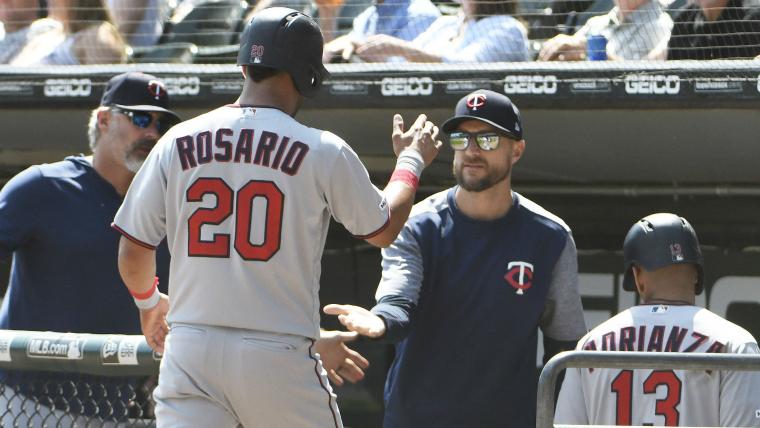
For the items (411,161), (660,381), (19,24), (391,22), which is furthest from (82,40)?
(660,381)

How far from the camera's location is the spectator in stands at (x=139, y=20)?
6422 millimetres

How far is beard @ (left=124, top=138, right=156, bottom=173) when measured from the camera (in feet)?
13.6

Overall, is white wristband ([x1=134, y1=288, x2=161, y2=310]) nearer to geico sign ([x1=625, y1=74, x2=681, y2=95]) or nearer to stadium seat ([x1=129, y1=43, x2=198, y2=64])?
geico sign ([x1=625, y1=74, x2=681, y2=95])

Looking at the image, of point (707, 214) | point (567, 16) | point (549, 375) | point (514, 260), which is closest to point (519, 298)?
point (514, 260)

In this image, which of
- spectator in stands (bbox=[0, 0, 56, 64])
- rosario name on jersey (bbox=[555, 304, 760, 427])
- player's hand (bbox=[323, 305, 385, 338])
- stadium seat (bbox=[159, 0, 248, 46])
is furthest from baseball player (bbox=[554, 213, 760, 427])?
spectator in stands (bbox=[0, 0, 56, 64])

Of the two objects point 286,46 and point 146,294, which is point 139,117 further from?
point 286,46

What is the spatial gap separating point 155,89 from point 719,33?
239 centimetres

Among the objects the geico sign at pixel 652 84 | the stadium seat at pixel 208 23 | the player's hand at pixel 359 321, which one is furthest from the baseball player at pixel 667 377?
the stadium seat at pixel 208 23

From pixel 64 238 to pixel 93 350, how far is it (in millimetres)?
861

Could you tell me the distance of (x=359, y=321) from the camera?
3.28m

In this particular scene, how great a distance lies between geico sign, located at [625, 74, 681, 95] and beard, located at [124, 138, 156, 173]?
1.89 meters

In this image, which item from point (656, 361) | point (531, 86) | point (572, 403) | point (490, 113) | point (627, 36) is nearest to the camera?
point (656, 361)

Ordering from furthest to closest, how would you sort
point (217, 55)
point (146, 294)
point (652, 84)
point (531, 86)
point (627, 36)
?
point (217, 55) → point (627, 36) → point (531, 86) → point (652, 84) → point (146, 294)

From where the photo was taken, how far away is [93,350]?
3.20m
